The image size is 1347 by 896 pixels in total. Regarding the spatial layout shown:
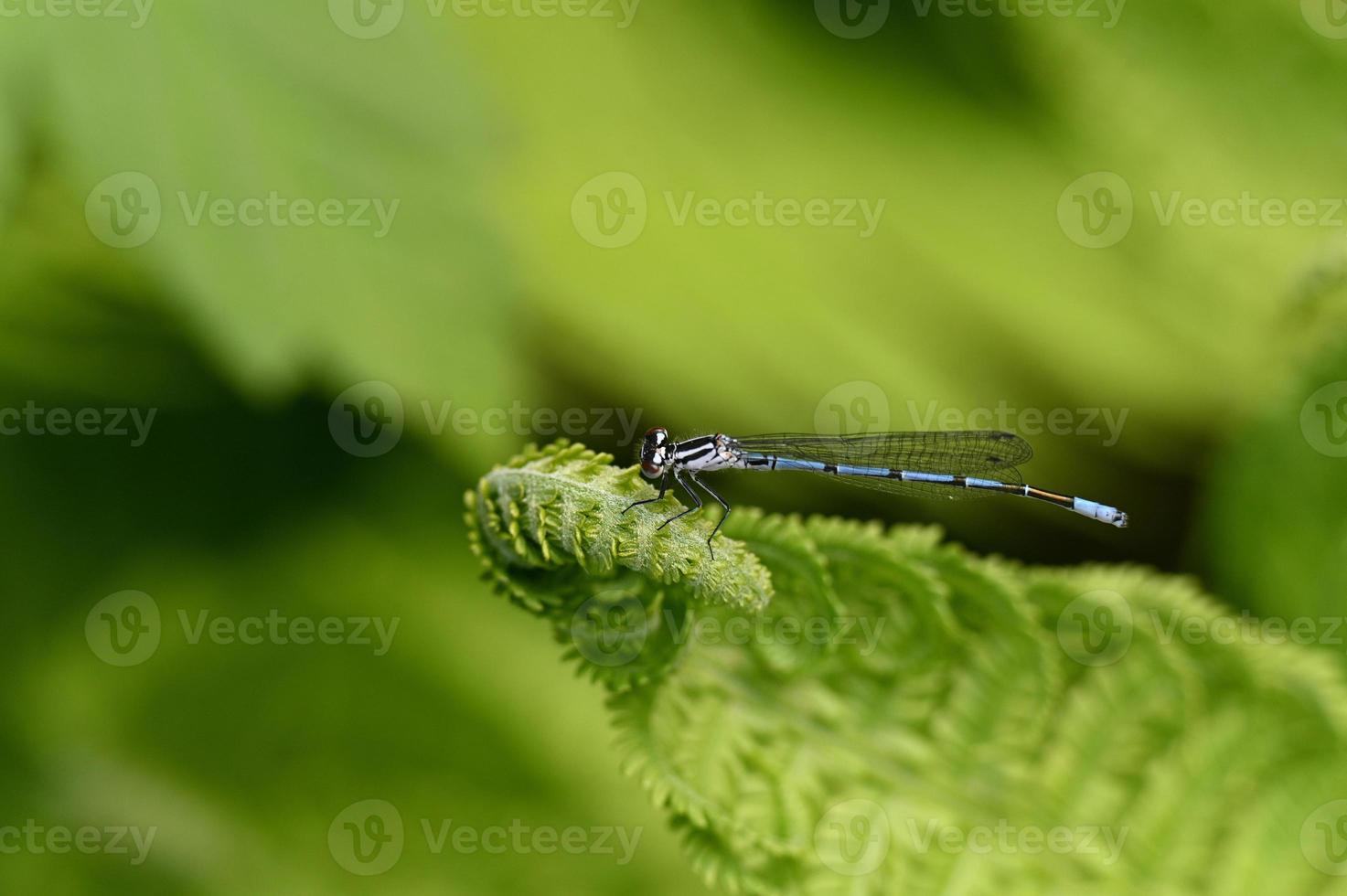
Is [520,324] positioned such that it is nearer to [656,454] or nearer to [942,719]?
[656,454]

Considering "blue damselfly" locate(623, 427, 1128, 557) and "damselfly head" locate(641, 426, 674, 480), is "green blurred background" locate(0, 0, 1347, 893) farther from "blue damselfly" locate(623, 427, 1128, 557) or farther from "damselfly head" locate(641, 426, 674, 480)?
"damselfly head" locate(641, 426, 674, 480)

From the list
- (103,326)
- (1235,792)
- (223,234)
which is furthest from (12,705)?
(1235,792)

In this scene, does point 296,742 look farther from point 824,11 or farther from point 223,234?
point 824,11

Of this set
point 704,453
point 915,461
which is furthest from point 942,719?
point 915,461

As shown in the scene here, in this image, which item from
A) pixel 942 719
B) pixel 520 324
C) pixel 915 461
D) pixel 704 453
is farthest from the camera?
pixel 915 461

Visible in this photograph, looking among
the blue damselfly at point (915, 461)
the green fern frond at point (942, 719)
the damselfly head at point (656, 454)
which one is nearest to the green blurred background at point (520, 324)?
the blue damselfly at point (915, 461)

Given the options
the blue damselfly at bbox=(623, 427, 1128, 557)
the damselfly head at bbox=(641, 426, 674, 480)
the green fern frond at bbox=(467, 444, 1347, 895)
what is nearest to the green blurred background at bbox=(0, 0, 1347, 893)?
the blue damselfly at bbox=(623, 427, 1128, 557)
